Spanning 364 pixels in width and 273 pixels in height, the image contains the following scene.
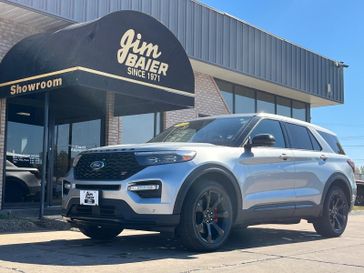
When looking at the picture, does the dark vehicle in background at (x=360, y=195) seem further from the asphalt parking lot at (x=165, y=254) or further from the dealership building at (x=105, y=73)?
the asphalt parking lot at (x=165, y=254)

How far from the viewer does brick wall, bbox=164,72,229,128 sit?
15.2 metres

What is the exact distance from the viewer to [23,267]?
5148 mm

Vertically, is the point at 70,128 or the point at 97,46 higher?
the point at 97,46

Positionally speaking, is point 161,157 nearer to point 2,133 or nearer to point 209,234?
point 209,234

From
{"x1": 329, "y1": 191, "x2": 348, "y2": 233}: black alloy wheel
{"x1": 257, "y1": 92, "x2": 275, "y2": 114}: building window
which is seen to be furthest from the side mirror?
{"x1": 257, "y1": 92, "x2": 275, "y2": 114}: building window

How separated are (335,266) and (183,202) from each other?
181cm

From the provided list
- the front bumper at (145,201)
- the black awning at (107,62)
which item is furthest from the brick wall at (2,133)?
the front bumper at (145,201)

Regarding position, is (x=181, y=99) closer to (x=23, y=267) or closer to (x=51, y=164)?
(x=51, y=164)

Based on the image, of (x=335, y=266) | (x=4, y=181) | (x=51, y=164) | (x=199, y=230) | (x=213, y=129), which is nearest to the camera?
(x=335, y=266)

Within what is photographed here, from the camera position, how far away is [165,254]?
6.11m

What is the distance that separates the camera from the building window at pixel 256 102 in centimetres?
1695

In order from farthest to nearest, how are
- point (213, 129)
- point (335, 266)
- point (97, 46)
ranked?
1. point (97, 46)
2. point (213, 129)
3. point (335, 266)

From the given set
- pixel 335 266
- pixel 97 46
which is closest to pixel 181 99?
pixel 97 46

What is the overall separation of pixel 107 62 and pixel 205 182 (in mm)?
4146
